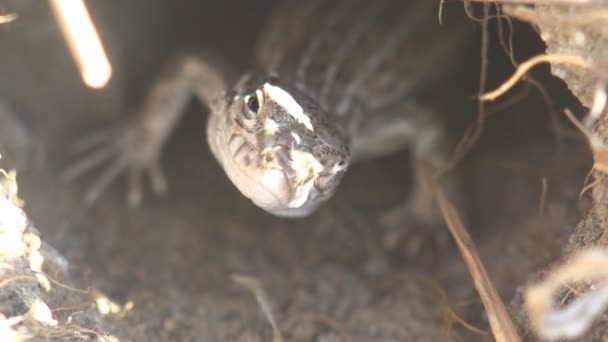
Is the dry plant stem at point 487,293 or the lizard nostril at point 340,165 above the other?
the lizard nostril at point 340,165

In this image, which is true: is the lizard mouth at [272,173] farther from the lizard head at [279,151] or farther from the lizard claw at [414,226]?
the lizard claw at [414,226]

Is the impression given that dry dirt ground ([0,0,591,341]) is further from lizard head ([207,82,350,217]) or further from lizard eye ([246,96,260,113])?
lizard eye ([246,96,260,113])

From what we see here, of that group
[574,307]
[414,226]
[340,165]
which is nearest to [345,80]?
[414,226]

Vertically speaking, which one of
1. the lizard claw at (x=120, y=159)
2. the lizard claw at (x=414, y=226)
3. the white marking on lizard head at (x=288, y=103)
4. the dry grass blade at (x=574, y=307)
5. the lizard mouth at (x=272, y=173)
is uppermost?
the lizard claw at (x=120, y=159)

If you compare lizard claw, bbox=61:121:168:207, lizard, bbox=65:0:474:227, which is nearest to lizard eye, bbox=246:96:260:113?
lizard, bbox=65:0:474:227

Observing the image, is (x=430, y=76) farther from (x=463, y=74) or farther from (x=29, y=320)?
(x=29, y=320)

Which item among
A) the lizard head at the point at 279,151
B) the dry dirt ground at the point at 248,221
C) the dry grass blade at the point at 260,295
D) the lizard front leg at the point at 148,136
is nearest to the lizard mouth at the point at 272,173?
the lizard head at the point at 279,151
